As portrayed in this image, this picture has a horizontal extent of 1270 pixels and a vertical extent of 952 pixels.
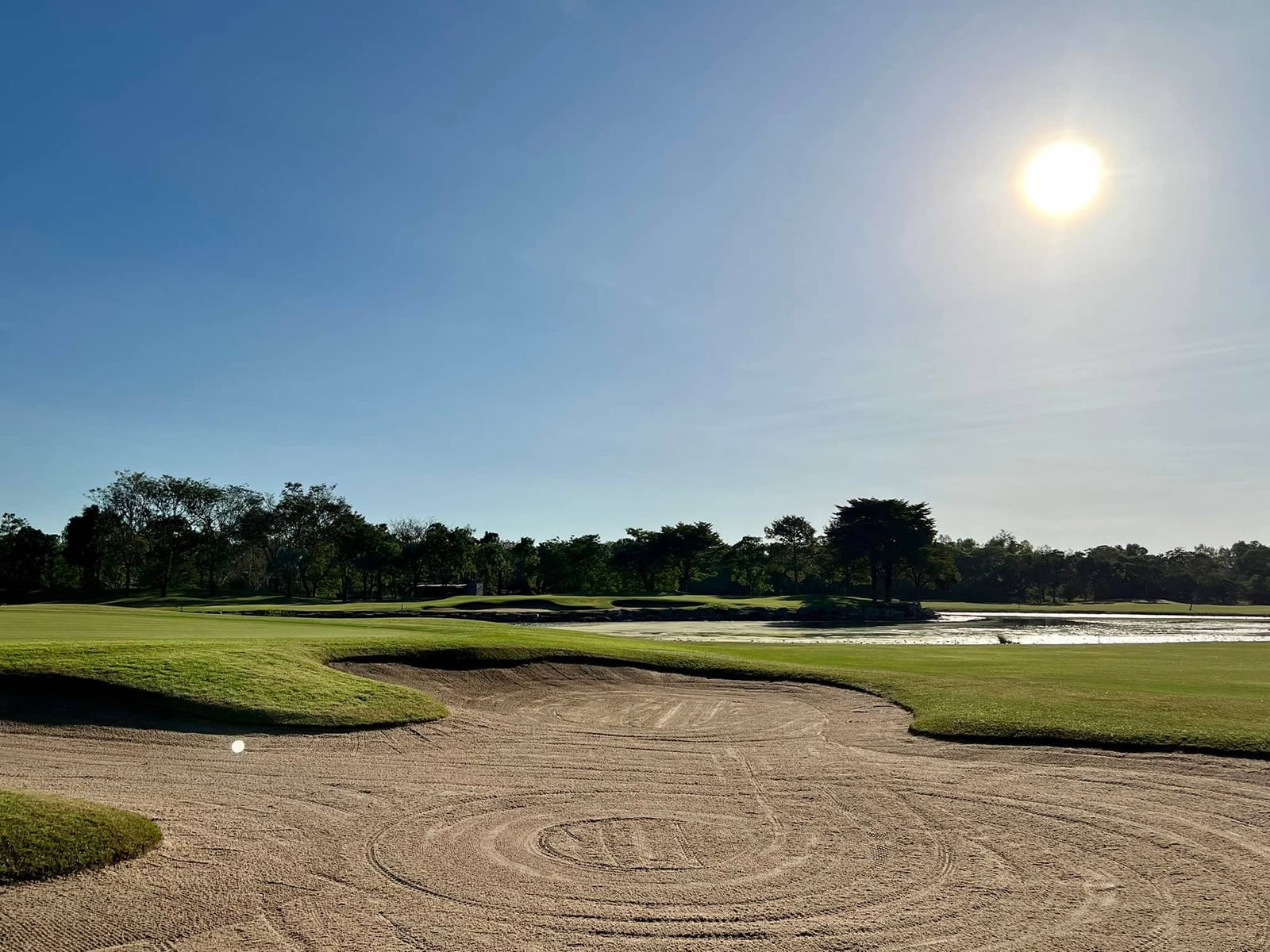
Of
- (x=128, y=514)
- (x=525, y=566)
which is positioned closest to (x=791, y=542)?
(x=525, y=566)

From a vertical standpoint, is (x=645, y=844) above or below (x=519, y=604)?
above

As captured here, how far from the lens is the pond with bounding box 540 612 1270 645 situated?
155 ft

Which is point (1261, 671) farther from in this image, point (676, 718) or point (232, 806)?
point (232, 806)

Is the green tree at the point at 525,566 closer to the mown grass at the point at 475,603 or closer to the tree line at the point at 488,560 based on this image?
the tree line at the point at 488,560

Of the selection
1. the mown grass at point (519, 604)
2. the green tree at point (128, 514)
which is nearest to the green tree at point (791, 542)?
the mown grass at point (519, 604)

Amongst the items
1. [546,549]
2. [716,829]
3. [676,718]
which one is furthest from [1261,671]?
[546,549]

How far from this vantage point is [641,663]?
824 inches

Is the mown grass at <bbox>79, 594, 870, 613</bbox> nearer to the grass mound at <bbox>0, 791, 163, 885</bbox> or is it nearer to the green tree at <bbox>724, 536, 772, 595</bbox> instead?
the green tree at <bbox>724, 536, 772, 595</bbox>

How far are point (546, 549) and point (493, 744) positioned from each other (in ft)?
339

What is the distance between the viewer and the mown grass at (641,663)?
13.5 meters

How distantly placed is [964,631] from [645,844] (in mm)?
56279

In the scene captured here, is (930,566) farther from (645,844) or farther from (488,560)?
(645,844)

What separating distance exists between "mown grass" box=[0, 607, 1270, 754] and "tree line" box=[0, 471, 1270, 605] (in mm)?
72459

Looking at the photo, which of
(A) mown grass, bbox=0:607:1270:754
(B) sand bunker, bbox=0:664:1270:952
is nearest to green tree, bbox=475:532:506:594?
(A) mown grass, bbox=0:607:1270:754
